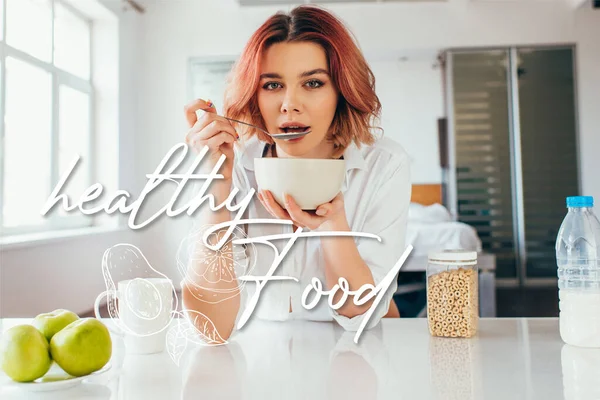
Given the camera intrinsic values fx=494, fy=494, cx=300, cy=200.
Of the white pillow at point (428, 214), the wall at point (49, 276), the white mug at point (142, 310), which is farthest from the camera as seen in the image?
the white pillow at point (428, 214)

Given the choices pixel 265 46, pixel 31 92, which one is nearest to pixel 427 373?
pixel 265 46

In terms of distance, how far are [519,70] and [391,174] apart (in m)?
3.51

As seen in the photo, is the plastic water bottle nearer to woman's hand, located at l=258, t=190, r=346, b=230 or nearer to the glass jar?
the glass jar

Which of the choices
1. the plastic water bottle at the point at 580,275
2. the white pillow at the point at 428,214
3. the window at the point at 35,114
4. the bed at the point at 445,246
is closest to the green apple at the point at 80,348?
the plastic water bottle at the point at 580,275

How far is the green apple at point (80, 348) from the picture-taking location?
528 mm

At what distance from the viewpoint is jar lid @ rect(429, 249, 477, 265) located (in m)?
0.70

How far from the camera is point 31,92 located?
8.11 ft

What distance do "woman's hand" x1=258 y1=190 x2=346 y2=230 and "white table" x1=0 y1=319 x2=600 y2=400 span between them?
17 centimetres

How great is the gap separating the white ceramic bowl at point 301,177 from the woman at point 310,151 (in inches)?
1.0

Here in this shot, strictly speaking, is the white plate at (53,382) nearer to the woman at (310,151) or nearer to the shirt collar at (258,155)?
the woman at (310,151)

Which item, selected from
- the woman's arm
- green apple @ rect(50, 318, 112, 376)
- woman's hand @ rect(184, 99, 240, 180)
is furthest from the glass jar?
green apple @ rect(50, 318, 112, 376)

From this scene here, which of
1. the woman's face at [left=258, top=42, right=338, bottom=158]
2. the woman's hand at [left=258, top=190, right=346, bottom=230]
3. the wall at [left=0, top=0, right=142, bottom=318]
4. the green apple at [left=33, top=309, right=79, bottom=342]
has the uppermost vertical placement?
the woman's face at [left=258, top=42, right=338, bottom=158]

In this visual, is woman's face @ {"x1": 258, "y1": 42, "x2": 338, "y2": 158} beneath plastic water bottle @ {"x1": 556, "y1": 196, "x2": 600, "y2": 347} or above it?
above

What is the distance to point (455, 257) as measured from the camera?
0.70 m
